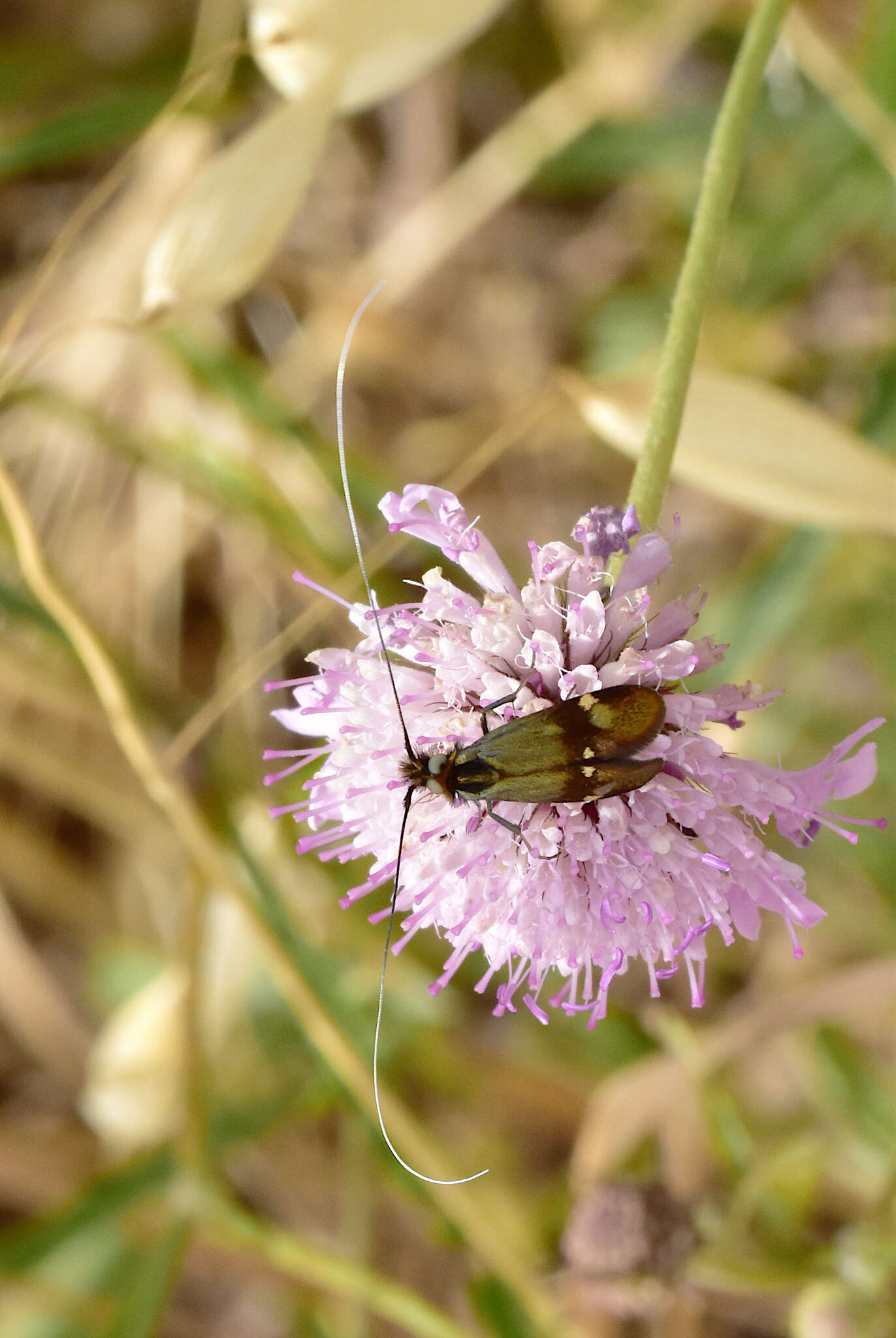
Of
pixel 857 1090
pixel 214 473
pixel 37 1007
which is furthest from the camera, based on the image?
pixel 37 1007

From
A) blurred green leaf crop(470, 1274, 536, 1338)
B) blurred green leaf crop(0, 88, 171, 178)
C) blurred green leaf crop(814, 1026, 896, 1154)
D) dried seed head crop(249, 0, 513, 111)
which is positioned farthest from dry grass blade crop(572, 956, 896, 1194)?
blurred green leaf crop(0, 88, 171, 178)

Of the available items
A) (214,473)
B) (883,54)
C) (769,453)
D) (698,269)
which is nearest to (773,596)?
(769,453)

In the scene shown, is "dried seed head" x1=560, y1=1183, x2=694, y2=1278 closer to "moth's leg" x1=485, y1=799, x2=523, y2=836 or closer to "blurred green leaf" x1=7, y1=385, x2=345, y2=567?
"moth's leg" x1=485, y1=799, x2=523, y2=836

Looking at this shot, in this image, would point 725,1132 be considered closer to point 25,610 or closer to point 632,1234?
point 632,1234

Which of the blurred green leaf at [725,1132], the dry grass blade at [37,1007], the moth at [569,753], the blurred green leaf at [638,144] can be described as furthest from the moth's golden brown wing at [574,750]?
the dry grass blade at [37,1007]

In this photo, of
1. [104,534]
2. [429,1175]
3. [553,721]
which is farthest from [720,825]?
[104,534]

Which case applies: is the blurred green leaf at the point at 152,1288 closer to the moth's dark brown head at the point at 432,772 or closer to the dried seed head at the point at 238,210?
the moth's dark brown head at the point at 432,772

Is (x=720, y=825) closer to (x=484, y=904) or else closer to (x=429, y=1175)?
(x=484, y=904)
